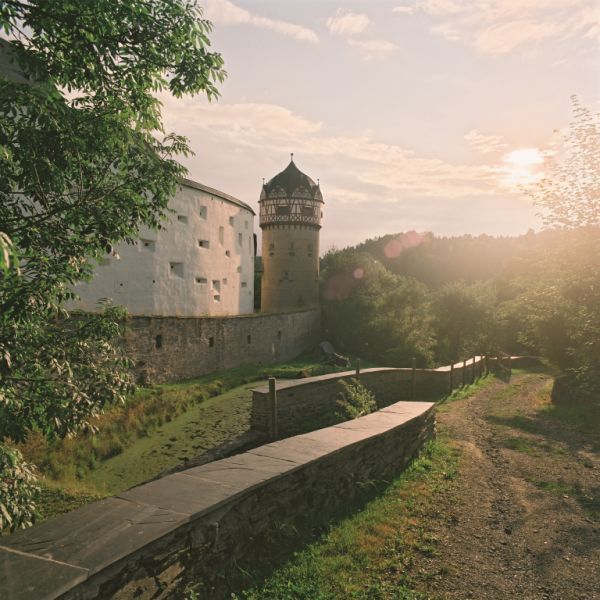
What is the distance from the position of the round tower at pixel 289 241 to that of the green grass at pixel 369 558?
3537 cm

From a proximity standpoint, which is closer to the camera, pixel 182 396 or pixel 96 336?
pixel 96 336

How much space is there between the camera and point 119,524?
10.8ft

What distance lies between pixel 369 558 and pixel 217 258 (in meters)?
26.0

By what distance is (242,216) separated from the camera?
33.5 m

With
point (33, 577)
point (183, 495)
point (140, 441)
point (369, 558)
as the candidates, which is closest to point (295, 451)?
point (369, 558)

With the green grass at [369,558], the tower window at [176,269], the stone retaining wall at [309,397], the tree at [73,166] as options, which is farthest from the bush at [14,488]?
the tower window at [176,269]

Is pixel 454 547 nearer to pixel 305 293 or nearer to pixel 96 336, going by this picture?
pixel 96 336

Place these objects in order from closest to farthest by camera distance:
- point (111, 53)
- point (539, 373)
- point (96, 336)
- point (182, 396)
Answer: point (111, 53), point (96, 336), point (182, 396), point (539, 373)

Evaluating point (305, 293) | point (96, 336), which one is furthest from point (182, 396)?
point (305, 293)

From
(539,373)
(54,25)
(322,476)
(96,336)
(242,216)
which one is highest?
(242,216)

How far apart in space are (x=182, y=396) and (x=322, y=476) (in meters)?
12.5

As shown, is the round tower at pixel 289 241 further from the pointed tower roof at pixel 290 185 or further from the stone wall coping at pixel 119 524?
the stone wall coping at pixel 119 524

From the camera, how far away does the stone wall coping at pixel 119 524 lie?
2.64m

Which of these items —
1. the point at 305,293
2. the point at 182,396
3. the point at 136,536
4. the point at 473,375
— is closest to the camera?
the point at 136,536
